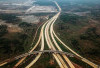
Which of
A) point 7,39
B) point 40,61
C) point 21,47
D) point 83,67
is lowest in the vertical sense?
point 83,67

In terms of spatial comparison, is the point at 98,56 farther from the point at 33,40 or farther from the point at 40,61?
the point at 33,40

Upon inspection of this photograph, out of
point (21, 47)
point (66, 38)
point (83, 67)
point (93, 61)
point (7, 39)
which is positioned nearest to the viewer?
point (83, 67)

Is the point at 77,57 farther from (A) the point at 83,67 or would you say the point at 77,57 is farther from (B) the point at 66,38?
(B) the point at 66,38

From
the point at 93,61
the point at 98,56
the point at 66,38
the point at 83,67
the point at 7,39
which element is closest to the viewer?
the point at 83,67

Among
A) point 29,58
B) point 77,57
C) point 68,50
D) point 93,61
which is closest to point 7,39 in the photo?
point 29,58

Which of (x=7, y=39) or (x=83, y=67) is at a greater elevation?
(x=7, y=39)

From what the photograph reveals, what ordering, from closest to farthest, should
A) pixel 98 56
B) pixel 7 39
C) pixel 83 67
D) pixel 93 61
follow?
pixel 83 67, pixel 93 61, pixel 98 56, pixel 7 39

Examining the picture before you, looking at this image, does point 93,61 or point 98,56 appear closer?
point 93,61

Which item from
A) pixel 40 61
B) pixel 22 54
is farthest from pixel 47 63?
pixel 22 54

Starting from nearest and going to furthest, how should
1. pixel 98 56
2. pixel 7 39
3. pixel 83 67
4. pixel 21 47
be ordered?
pixel 83 67 → pixel 98 56 → pixel 21 47 → pixel 7 39
